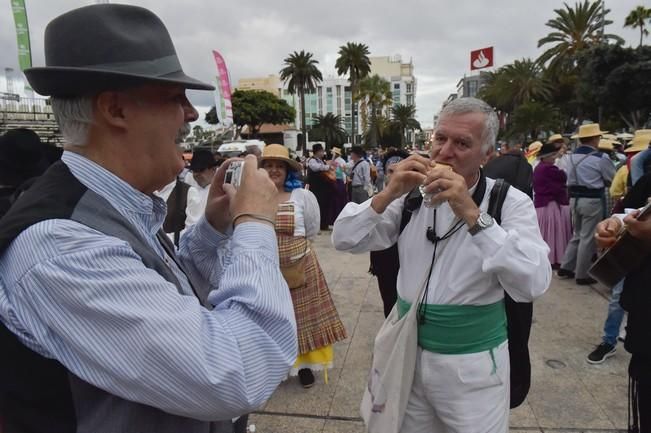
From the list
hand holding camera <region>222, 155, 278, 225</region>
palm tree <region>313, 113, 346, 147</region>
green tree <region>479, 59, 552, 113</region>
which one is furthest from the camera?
palm tree <region>313, 113, 346, 147</region>

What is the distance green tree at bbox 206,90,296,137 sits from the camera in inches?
2400

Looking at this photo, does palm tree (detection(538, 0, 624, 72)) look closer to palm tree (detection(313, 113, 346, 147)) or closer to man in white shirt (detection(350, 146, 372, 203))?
man in white shirt (detection(350, 146, 372, 203))

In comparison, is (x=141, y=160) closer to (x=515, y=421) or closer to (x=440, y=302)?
(x=440, y=302)

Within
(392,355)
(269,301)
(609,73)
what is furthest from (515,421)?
(609,73)

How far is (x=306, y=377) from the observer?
366 centimetres

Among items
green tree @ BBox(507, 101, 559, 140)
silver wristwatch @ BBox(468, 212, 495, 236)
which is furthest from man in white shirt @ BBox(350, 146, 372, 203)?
green tree @ BBox(507, 101, 559, 140)

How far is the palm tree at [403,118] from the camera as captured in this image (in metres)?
75.2

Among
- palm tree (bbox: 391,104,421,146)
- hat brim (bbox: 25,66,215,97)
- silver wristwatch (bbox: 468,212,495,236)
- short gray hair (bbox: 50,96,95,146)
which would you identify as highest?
palm tree (bbox: 391,104,421,146)

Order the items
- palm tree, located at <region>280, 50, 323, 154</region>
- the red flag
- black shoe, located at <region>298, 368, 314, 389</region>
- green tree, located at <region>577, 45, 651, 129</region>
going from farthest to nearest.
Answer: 1. palm tree, located at <region>280, 50, 323, 154</region>
2. the red flag
3. green tree, located at <region>577, 45, 651, 129</region>
4. black shoe, located at <region>298, 368, 314, 389</region>

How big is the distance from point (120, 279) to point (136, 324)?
0.09 meters

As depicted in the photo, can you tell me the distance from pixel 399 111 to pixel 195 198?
74.6 meters

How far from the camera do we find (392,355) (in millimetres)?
1870

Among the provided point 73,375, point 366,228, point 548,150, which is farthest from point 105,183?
point 548,150

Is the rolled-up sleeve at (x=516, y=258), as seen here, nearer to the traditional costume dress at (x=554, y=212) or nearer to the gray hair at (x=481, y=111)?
the gray hair at (x=481, y=111)
